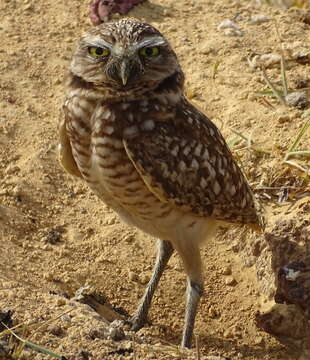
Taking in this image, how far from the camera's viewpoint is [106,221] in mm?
5977

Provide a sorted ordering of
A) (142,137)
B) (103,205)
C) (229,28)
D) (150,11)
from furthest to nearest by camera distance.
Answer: (150,11)
(229,28)
(103,205)
(142,137)

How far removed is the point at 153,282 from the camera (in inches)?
216

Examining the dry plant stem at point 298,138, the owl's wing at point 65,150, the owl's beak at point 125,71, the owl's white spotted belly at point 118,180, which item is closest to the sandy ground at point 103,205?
the dry plant stem at point 298,138

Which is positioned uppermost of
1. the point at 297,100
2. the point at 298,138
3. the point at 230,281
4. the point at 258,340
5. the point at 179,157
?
the point at 179,157

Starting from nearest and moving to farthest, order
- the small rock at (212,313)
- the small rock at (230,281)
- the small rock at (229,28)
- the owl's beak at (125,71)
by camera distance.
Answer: the owl's beak at (125,71), the small rock at (212,313), the small rock at (230,281), the small rock at (229,28)

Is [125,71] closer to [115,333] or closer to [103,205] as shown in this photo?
[115,333]

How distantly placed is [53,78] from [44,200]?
4.52 feet

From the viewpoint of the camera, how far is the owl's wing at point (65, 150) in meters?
4.74

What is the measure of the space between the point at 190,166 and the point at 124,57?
80 cm

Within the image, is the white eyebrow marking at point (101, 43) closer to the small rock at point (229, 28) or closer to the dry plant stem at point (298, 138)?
the dry plant stem at point (298, 138)

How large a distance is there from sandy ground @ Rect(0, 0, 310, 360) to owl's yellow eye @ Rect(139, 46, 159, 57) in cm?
148

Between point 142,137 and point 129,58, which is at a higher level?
point 129,58

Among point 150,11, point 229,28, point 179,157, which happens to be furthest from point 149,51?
point 150,11

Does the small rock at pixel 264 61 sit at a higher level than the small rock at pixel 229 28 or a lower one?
lower
